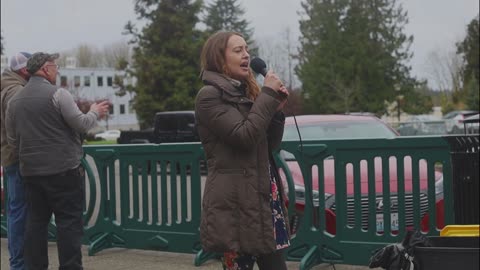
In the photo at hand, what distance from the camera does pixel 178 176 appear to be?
6.57 meters

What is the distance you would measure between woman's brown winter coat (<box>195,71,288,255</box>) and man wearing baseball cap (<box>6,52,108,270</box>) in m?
1.73

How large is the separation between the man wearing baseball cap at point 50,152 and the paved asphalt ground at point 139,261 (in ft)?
4.70

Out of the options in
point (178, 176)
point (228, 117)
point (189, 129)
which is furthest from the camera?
point (189, 129)

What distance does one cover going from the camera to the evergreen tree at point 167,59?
159ft

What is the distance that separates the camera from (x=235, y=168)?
10.9ft

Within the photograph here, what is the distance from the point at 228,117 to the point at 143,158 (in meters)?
3.69

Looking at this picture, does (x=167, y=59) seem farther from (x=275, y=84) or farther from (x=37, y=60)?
(x=275, y=84)

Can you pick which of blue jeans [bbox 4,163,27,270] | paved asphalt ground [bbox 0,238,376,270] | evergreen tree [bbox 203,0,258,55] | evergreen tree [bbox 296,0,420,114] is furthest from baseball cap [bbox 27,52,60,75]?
evergreen tree [bbox 203,0,258,55]

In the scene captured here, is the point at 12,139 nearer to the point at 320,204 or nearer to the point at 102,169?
the point at 102,169

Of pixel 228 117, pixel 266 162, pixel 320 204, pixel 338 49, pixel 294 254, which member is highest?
pixel 338 49

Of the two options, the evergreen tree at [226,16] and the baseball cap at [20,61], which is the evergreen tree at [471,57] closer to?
the evergreen tree at [226,16]

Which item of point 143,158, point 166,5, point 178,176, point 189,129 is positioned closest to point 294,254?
point 178,176

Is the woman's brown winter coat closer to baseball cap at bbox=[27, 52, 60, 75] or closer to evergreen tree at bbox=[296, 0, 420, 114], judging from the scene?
baseball cap at bbox=[27, 52, 60, 75]

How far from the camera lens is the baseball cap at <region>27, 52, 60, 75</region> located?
16.3ft
